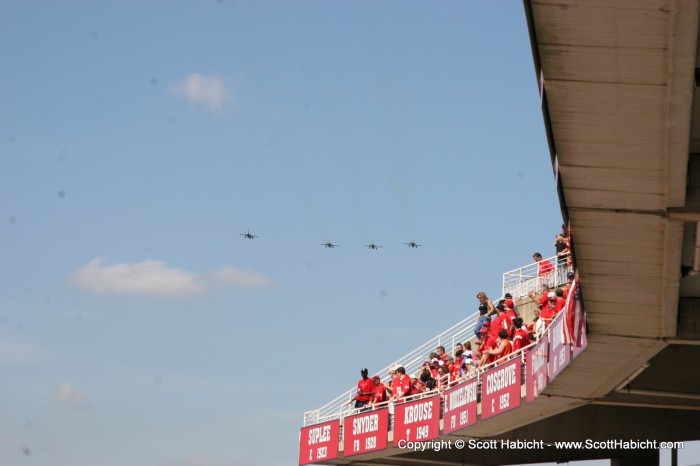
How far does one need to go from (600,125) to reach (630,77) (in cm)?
95

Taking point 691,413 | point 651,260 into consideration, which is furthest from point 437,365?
point 651,260

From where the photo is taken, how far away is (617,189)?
34.9 feet

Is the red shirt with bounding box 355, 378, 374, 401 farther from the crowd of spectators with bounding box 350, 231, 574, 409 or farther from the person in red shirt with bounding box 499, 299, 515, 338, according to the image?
the person in red shirt with bounding box 499, 299, 515, 338

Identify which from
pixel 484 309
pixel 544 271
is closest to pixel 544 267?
pixel 544 271

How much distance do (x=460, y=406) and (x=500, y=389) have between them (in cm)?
220

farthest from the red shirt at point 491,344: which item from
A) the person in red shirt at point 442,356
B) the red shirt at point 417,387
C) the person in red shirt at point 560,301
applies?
the person in red shirt at point 442,356

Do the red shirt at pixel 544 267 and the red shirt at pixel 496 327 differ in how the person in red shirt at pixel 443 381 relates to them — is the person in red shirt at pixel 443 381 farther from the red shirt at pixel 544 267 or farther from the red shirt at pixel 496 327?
the red shirt at pixel 544 267

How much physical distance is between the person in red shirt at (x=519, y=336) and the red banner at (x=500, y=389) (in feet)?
1.17

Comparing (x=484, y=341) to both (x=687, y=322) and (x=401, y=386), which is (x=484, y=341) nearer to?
(x=401, y=386)

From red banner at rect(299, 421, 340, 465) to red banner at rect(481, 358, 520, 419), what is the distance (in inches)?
339

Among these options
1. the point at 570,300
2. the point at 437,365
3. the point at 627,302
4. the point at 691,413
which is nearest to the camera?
the point at 627,302

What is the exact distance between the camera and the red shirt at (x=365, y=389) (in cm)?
3006

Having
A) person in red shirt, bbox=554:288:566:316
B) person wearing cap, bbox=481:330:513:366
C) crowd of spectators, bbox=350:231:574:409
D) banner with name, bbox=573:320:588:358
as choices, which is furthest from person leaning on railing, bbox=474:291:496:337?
banner with name, bbox=573:320:588:358

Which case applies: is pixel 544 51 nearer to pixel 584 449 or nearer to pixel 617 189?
pixel 617 189
